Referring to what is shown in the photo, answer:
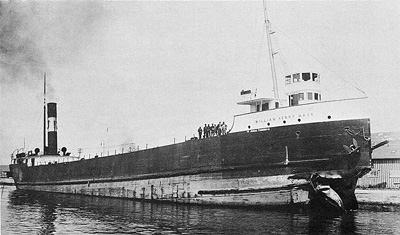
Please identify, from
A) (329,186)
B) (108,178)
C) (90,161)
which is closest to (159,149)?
(108,178)

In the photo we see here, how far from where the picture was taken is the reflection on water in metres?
12.8

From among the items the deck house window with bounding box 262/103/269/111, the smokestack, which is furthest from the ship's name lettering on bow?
the smokestack

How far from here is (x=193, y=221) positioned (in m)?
14.4

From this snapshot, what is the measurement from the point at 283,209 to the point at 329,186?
1950mm

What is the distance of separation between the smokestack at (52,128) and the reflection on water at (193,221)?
14.1m

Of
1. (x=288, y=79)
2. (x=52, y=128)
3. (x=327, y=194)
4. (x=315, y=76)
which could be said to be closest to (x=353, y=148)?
(x=327, y=194)

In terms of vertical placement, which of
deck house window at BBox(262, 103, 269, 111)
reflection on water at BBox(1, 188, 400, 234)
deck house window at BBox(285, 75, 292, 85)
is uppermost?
deck house window at BBox(285, 75, 292, 85)

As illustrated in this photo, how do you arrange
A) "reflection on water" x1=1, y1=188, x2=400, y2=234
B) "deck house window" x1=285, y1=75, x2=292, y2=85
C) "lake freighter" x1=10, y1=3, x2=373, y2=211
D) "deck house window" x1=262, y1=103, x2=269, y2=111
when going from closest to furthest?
1. "reflection on water" x1=1, y1=188, x2=400, y2=234
2. "lake freighter" x1=10, y1=3, x2=373, y2=211
3. "deck house window" x1=285, y1=75, x2=292, y2=85
4. "deck house window" x1=262, y1=103, x2=269, y2=111

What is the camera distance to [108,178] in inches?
1032

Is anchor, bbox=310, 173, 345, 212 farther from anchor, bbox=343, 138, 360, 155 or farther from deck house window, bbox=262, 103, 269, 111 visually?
deck house window, bbox=262, 103, 269, 111

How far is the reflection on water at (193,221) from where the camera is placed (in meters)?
12.8

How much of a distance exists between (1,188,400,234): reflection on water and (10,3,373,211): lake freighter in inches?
32.0

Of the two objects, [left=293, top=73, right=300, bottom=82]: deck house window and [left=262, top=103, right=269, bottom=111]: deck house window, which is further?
[left=262, top=103, right=269, bottom=111]: deck house window

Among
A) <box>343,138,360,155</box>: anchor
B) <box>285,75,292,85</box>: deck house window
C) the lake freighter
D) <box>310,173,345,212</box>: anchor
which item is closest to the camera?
<box>310,173,345,212</box>: anchor
